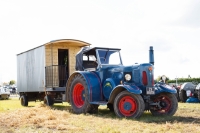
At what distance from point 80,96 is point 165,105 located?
3.18m

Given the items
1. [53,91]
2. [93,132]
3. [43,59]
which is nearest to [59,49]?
[43,59]

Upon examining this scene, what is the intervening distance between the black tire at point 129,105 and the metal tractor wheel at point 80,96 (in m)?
1.50

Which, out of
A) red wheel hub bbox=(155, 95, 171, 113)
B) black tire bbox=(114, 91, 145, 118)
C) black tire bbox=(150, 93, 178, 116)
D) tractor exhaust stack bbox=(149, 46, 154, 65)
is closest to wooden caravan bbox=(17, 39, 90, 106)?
black tire bbox=(114, 91, 145, 118)

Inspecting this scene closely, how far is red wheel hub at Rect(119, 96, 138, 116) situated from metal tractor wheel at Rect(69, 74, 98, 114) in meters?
1.56

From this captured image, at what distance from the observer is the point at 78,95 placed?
1112 centimetres

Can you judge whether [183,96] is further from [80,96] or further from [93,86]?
[93,86]

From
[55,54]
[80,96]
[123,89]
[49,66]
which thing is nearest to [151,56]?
[123,89]

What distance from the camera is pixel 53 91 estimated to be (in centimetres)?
1308

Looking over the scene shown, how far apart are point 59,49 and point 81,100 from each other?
4103mm

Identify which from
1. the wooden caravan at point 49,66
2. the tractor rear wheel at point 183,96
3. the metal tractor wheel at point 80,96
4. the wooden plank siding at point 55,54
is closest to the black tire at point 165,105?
the metal tractor wheel at point 80,96

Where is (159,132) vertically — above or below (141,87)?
below

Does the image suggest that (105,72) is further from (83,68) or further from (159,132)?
(159,132)

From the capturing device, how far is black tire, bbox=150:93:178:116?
9.53 metres

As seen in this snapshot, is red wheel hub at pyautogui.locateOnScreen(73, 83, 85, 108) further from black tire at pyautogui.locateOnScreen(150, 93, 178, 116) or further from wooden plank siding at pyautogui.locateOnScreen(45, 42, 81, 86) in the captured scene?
black tire at pyautogui.locateOnScreen(150, 93, 178, 116)
